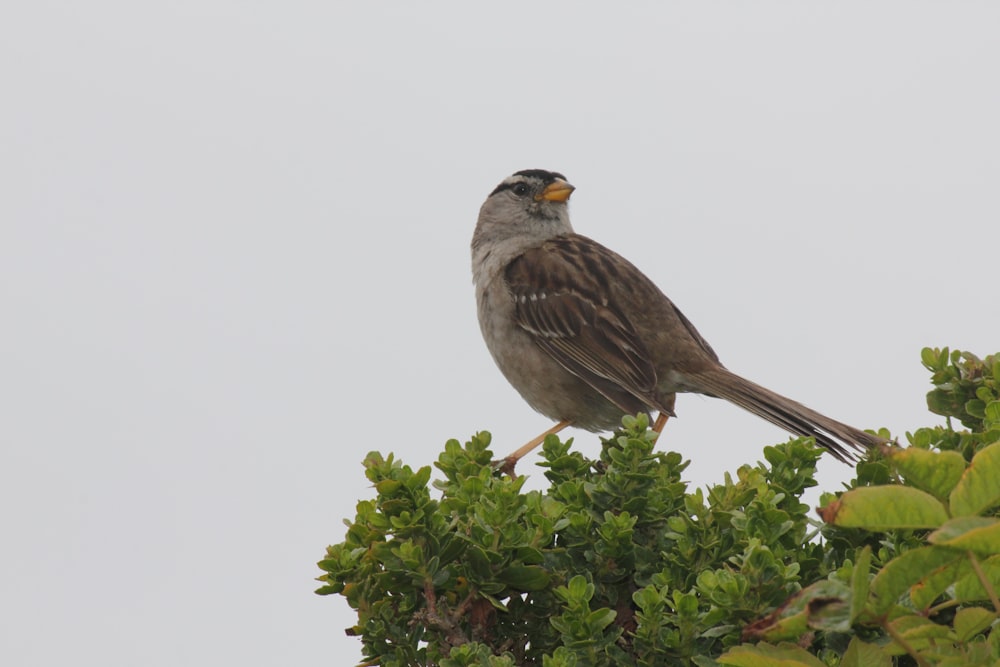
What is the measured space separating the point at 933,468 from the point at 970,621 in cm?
27

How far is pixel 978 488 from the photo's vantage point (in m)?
1.67

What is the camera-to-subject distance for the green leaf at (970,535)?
5.15 ft

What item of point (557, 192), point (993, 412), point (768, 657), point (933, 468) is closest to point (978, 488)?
point (933, 468)

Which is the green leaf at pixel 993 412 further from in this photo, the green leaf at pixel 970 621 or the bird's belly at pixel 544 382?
the bird's belly at pixel 544 382

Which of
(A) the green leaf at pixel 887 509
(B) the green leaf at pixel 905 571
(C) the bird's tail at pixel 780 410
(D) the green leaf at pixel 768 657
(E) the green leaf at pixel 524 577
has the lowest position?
(D) the green leaf at pixel 768 657

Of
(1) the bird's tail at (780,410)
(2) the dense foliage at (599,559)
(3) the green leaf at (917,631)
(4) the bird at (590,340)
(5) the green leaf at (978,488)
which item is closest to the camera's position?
(5) the green leaf at (978,488)

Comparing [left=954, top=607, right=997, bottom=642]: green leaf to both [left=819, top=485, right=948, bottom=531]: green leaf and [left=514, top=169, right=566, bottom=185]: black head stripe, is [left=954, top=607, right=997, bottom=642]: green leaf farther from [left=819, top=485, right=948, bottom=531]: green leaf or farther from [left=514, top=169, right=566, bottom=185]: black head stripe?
[left=514, top=169, right=566, bottom=185]: black head stripe

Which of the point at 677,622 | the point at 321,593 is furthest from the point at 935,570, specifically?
the point at 321,593

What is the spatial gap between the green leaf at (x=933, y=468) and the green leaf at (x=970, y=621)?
0.21m

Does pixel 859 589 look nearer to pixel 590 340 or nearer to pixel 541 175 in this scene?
pixel 590 340

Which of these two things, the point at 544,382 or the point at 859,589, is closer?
the point at 859,589

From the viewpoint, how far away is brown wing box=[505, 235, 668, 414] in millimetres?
6277

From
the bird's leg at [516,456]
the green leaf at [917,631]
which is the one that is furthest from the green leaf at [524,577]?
the bird's leg at [516,456]

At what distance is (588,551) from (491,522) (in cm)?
A: 24
